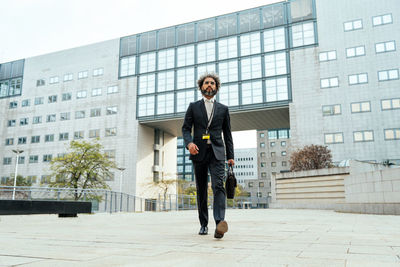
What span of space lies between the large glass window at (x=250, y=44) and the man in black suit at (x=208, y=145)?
120 ft

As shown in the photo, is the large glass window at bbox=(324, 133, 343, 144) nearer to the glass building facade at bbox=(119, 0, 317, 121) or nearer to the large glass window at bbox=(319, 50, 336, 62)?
the glass building facade at bbox=(119, 0, 317, 121)

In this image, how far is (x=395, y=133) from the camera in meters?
32.5

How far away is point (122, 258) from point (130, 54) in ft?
152

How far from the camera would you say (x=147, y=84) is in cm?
4469

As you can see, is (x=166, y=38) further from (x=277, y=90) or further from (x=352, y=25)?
(x=352, y=25)

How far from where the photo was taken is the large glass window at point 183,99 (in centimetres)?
4178

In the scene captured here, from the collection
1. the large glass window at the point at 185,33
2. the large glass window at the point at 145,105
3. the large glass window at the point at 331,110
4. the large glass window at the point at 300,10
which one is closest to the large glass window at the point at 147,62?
the large glass window at the point at 145,105

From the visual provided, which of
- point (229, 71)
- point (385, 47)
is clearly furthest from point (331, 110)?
point (229, 71)

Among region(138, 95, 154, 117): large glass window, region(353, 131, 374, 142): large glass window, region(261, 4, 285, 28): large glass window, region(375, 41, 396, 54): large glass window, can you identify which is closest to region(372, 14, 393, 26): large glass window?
region(375, 41, 396, 54): large glass window

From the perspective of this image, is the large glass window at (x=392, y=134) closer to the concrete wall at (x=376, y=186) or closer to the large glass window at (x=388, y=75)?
the large glass window at (x=388, y=75)

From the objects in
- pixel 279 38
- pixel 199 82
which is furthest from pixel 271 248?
pixel 279 38

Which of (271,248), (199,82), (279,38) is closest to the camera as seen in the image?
(271,248)

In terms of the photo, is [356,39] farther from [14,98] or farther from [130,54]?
[14,98]

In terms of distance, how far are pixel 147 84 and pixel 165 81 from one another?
8.60 ft
